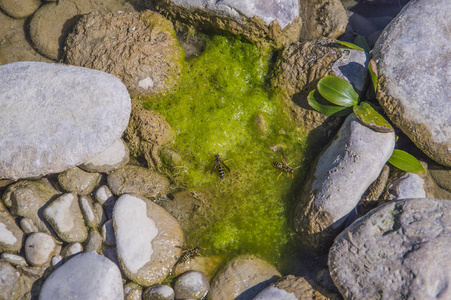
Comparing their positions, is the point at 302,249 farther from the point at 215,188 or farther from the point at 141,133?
the point at 141,133

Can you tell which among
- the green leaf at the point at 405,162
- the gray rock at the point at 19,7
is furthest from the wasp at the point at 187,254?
the gray rock at the point at 19,7

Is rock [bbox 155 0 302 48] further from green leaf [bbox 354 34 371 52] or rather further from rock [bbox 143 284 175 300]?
rock [bbox 143 284 175 300]

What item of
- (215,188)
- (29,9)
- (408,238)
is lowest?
(215,188)

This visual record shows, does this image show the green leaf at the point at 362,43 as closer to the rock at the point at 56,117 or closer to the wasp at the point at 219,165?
the wasp at the point at 219,165

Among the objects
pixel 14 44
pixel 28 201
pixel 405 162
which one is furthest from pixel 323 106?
pixel 14 44

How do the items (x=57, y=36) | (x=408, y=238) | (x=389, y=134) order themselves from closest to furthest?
(x=408, y=238)
(x=389, y=134)
(x=57, y=36)

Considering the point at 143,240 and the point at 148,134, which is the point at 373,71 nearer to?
the point at 148,134

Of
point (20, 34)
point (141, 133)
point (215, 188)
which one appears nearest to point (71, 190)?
point (141, 133)
